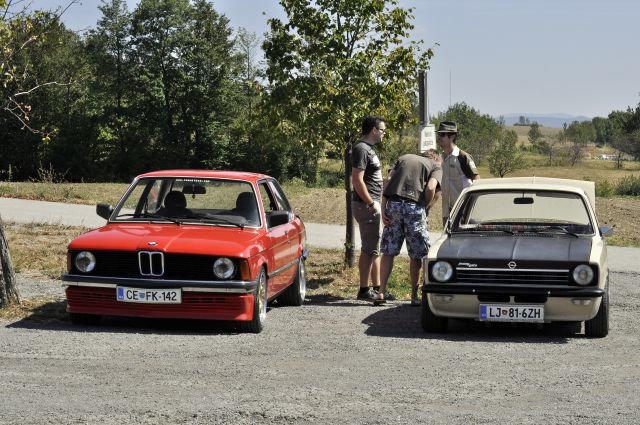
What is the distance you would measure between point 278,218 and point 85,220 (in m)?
12.1

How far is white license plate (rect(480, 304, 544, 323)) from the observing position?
9000 millimetres

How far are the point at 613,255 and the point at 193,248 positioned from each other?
10.3 metres

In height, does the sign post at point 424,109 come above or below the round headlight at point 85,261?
above

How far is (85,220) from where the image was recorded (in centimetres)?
2147

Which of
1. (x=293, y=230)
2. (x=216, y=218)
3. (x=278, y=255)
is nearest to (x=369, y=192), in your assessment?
(x=293, y=230)

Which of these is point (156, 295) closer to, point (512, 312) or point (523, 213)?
point (512, 312)

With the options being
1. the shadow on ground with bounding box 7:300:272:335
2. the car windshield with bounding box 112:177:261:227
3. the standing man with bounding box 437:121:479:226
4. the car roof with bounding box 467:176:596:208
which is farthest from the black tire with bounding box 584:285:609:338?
the car windshield with bounding box 112:177:261:227

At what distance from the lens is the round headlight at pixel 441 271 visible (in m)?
9.23

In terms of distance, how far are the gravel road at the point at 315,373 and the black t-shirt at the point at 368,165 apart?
5.39 ft

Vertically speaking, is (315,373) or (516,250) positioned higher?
(516,250)

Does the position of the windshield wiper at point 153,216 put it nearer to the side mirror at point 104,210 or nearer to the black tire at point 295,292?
the side mirror at point 104,210

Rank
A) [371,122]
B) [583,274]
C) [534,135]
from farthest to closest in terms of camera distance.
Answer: [534,135] → [371,122] → [583,274]

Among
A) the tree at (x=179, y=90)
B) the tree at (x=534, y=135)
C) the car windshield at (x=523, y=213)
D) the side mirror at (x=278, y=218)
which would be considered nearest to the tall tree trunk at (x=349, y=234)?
the car windshield at (x=523, y=213)

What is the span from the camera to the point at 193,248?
9203 millimetres
